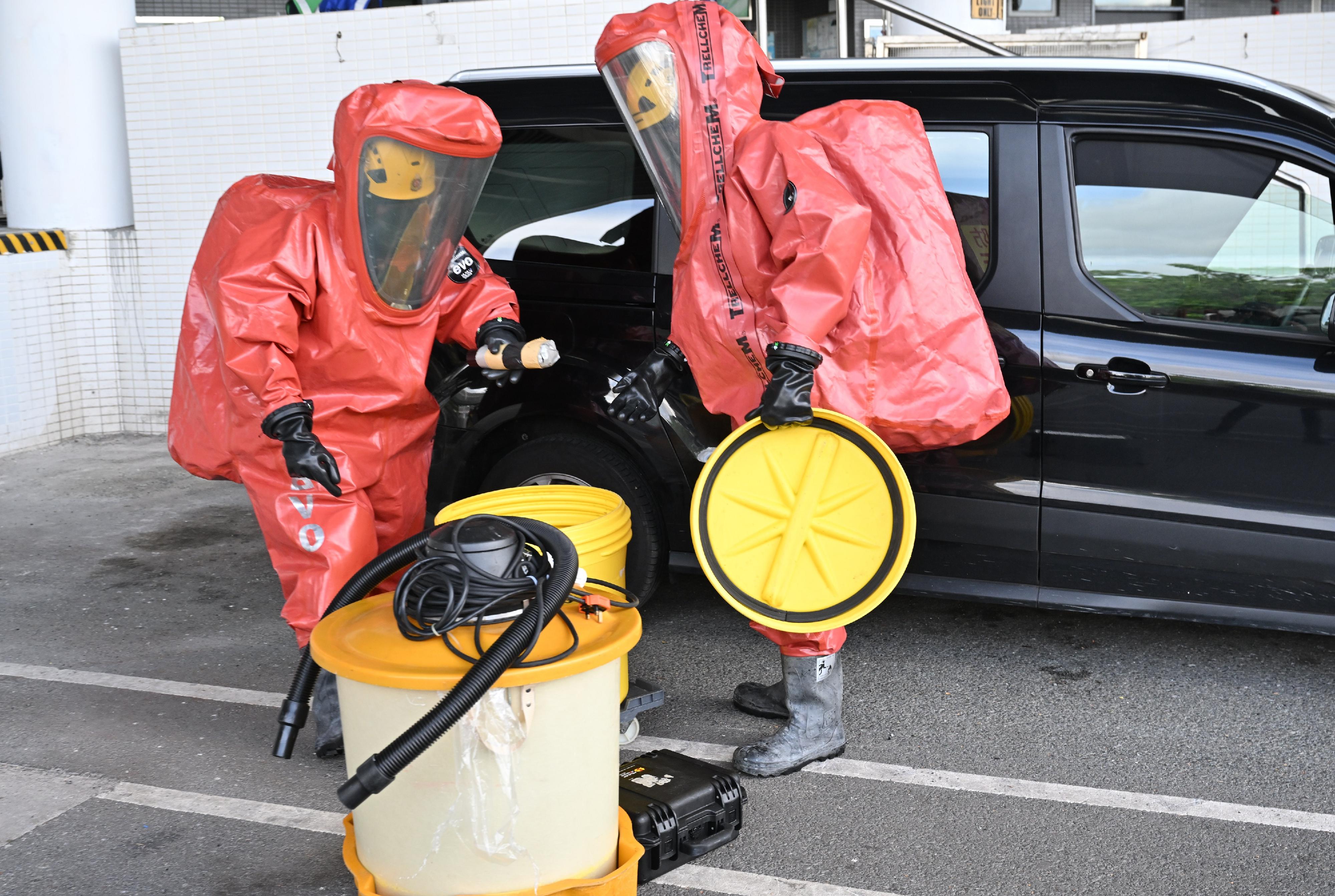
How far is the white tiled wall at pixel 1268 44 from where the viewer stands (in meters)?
7.18

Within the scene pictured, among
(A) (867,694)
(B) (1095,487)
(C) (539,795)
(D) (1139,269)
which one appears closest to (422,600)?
(C) (539,795)

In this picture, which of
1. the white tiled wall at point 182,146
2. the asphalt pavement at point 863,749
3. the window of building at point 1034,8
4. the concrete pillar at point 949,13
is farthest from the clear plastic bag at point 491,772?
the window of building at point 1034,8

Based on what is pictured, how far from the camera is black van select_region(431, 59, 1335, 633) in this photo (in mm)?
3309

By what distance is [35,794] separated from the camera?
10.2ft

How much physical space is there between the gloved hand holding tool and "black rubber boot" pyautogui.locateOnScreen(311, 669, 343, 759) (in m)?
0.99

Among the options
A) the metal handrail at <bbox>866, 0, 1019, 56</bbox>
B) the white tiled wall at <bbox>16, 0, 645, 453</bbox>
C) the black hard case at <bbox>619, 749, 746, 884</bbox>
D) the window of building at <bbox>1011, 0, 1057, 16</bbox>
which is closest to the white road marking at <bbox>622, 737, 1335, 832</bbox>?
the black hard case at <bbox>619, 749, 746, 884</bbox>

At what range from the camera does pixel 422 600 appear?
89.7 inches

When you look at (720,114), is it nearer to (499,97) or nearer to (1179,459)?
(499,97)

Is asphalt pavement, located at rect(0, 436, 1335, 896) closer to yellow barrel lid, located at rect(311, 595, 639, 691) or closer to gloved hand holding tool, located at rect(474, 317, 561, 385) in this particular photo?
yellow barrel lid, located at rect(311, 595, 639, 691)

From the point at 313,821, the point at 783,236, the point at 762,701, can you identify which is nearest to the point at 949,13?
the point at 783,236

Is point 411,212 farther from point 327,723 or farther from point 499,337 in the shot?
point 327,723

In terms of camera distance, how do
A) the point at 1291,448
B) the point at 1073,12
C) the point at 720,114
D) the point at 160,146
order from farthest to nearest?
1. the point at 1073,12
2. the point at 160,146
3. the point at 1291,448
4. the point at 720,114

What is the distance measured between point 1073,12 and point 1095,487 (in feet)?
35.3

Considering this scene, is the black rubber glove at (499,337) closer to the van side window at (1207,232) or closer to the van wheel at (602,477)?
the van wheel at (602,477)
